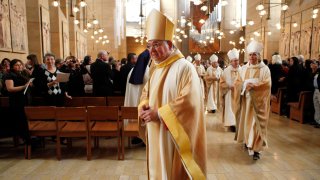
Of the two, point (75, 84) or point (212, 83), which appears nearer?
point (75, 84)

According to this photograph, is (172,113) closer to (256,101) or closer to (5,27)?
(256,101)

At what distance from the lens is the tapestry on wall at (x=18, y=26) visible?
850cm

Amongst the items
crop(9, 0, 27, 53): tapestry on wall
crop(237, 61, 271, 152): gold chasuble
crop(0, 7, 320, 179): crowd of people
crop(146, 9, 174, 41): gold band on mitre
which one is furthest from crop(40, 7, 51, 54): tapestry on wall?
crop(146, 9, 174, 41): gold band on mitre

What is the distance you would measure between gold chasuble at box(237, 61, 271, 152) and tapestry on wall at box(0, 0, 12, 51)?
6650 millimetres

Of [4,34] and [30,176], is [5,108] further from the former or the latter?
[4,34]

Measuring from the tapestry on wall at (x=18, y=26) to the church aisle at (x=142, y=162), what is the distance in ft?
12.3

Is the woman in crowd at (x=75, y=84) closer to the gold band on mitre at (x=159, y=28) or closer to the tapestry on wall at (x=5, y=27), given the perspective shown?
the tapestry on wall at (x=5, y=27)

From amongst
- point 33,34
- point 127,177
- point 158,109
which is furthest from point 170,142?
point 33,34

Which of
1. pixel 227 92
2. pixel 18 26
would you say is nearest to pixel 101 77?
pixel 227 92

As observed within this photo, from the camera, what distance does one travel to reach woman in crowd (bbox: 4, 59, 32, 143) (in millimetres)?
5086

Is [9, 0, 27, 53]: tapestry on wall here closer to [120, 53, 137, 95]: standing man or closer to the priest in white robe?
[120, 53, 137, 95]: standing man

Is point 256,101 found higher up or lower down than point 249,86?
lower down

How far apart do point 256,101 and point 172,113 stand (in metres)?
3.01

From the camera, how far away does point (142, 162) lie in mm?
4785
